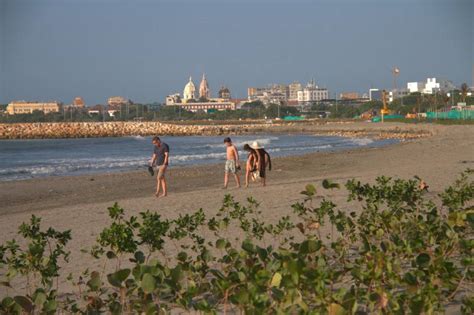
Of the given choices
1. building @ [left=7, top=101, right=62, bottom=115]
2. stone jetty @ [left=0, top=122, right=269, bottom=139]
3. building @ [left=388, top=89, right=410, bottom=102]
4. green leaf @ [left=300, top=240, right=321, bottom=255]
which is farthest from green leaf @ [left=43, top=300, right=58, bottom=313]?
building @ [left=7, top=101, right=62, bottom=115]

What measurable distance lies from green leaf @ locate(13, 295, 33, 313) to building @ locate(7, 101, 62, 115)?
6145 inches

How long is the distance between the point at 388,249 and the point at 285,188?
806cm

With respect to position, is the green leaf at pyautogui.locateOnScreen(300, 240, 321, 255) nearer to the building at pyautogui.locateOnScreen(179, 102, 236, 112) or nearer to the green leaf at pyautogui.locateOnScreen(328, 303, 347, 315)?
the green leaf at pyautogui.locateOnScreen(328, 303, 347, 315)

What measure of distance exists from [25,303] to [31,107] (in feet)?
529

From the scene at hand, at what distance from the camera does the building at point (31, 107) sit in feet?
515

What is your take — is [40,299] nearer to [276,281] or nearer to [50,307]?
[50,307]

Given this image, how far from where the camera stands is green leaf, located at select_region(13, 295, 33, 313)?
4.29 m

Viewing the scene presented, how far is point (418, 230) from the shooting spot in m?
5.65

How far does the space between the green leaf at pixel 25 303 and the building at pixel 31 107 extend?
156093 millimetres

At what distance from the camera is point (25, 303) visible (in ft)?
14.2

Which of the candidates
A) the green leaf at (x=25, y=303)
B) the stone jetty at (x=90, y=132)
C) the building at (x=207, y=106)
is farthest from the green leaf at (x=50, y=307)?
the building at (x=207, y=106)

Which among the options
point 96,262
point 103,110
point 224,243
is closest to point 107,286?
point 96,262

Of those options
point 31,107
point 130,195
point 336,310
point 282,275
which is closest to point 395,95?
point 31,107

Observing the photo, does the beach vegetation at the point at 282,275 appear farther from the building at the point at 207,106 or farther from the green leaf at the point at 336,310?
the building at the point at 207,106
